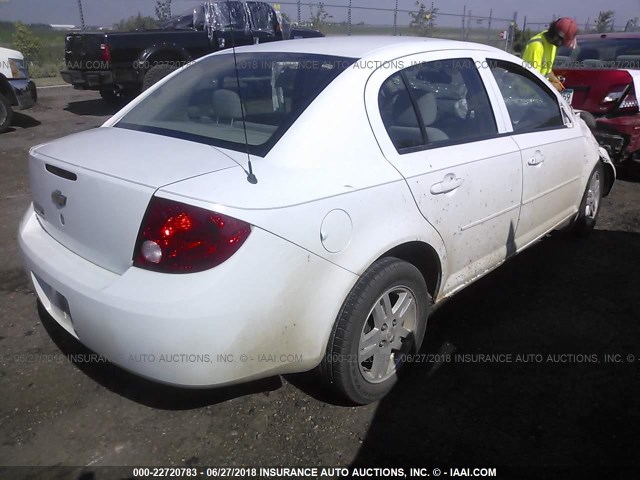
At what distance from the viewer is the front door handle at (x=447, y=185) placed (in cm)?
261

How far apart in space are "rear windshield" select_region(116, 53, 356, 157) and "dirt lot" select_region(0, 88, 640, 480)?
4.07 ft

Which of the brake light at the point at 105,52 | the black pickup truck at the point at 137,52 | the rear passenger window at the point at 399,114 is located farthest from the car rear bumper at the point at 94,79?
the rear passenger window at the point at 399,114

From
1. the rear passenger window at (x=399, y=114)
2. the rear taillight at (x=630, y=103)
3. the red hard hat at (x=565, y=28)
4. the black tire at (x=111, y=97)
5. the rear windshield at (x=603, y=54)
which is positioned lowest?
the black tire at (x=111, y=97)

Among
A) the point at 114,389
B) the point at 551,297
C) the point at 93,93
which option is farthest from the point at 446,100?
the point at 93,93

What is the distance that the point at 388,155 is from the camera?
8.08ft

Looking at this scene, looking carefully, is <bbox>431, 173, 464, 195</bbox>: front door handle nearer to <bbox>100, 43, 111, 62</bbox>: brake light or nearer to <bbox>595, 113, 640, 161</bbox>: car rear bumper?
<bbox>595, 113, 640, 161</bbox>: car rear bumper

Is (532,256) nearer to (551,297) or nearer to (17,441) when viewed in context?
(551,297)

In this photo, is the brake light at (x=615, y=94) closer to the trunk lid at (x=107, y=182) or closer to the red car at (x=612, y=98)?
the red car at (x=612, y=98)

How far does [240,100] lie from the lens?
235 cm

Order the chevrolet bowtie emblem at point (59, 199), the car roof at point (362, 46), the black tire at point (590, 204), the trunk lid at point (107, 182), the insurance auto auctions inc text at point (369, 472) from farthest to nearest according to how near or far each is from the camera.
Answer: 1. the black tire at point (590, 204)
2. the car roof at point (362, 46)
3. the chevrolet bowtie emblem at point (59, 199)
4. the insurance auto auctions inc text at point (369, 472)
5. the trunk lid at point (107, 182)

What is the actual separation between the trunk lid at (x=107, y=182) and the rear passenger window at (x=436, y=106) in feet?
2.98

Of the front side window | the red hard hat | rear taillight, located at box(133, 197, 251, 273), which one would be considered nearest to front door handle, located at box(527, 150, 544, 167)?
the front side window

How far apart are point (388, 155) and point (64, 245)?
1.50m

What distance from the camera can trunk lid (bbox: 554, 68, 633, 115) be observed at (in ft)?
19.9
